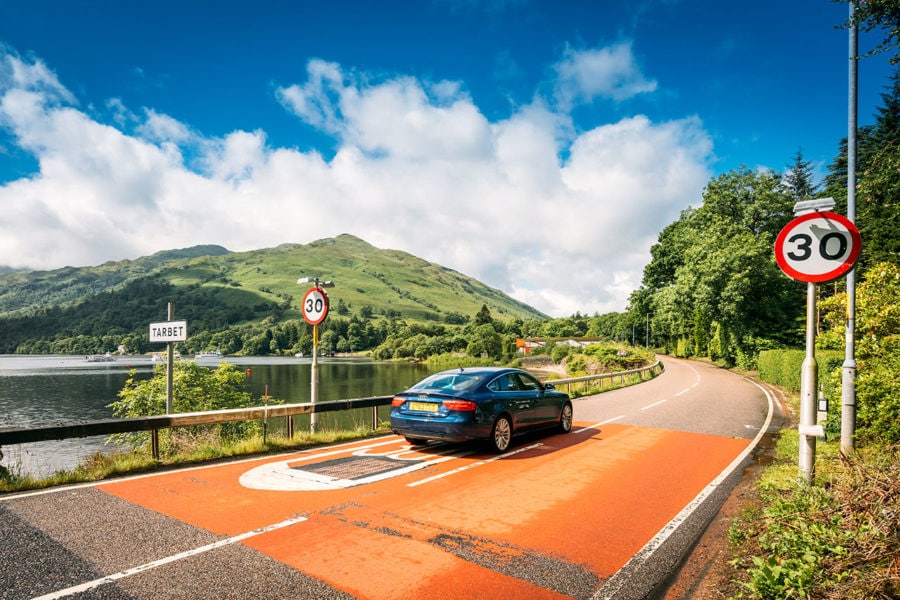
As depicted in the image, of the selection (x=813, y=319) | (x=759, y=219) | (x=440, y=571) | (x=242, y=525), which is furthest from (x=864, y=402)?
(x=759, y=219)

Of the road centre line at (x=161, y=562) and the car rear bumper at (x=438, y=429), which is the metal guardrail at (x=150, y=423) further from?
the road centre line at (x=161, y=562)

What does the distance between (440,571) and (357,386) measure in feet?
168

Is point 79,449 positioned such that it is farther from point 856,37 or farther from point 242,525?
point 856,37

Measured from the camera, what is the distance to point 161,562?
13.0 feet

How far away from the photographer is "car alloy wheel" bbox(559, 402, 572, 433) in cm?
1080

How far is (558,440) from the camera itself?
33.0 feet

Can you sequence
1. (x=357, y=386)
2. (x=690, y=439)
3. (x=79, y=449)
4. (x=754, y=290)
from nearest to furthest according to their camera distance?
(x=690, y=439) → (x=79, y=449) → (x=754, y=290) → (x=357, y=386)

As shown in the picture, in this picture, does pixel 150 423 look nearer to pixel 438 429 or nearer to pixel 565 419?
pixel 438 429

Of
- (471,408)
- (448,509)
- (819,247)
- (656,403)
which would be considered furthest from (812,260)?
(656,403)

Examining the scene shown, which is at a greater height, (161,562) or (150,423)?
(150,423)

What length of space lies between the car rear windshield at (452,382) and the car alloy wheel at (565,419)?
274cm

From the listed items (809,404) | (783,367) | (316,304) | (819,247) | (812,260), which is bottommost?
(783,367)

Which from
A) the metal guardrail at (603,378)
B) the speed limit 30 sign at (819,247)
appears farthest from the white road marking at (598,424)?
the speed limit 30 sign at (819,247)

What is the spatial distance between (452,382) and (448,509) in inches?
140
